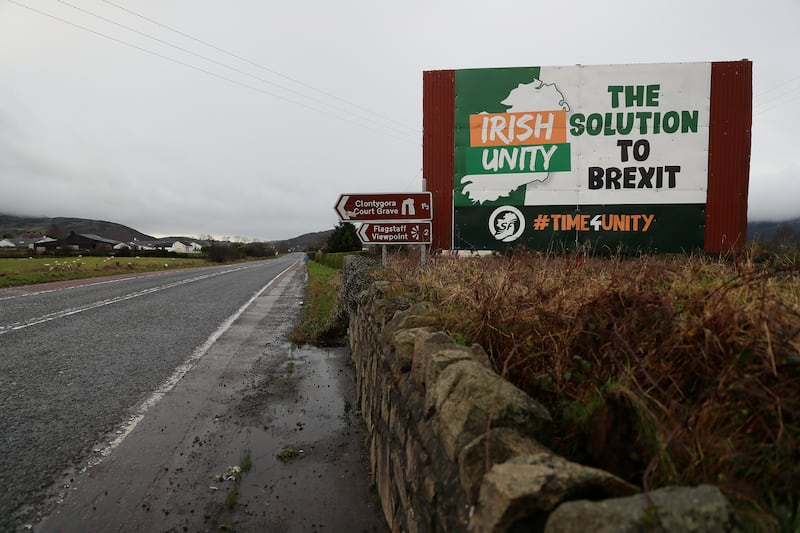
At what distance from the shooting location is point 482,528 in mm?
1320

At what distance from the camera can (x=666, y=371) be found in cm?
190

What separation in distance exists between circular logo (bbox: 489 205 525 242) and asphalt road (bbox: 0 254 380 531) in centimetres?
320

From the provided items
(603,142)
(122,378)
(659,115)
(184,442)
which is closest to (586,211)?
(603,142)

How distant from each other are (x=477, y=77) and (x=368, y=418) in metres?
4.80

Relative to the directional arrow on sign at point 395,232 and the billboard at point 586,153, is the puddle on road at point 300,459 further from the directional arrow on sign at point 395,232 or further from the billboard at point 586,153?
the billboard at point 586,153

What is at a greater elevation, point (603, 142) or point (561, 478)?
point (603, 142)

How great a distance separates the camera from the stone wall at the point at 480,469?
1073mm

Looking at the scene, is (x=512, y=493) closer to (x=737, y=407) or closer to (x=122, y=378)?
(x=737, y=407)

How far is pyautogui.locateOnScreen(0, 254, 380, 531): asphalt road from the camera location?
351cm

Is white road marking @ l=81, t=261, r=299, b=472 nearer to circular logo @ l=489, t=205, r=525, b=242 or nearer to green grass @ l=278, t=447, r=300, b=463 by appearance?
green grass @ l=278, t=447, r=300, b=463

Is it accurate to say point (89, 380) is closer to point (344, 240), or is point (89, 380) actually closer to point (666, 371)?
point (666, 371)

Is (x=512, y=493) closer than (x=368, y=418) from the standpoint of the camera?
Yes

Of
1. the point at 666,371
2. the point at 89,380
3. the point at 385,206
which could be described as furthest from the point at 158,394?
the point at 666,371

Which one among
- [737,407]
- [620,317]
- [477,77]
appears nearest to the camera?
[737,407]
